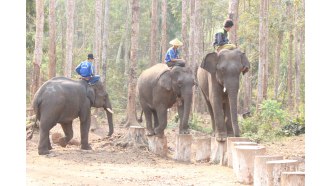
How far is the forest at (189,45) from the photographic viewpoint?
55.7 feet

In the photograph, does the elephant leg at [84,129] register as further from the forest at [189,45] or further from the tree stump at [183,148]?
the forest at [189,45]

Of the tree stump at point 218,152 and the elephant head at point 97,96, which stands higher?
the elephant head at point 97,96

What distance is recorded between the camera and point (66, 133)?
41.7 feet

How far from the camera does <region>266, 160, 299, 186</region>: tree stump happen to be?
6539mm

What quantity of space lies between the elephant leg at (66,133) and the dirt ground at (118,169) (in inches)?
8.3

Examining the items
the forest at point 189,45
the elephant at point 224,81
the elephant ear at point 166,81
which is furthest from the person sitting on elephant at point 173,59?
the forest at point 189,45

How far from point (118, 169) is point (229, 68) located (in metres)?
2.90

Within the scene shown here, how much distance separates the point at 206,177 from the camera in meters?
8.88

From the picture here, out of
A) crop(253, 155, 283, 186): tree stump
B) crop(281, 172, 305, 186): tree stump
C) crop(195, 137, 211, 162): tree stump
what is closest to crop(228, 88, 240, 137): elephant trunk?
crop(195, 137, 211, 162): tree stump

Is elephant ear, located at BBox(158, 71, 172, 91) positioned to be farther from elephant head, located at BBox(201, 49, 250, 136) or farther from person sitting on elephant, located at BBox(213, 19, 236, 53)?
person sitting on elephant, located at BBox(213, 19, 236, 53)

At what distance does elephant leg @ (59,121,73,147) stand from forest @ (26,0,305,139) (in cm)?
351

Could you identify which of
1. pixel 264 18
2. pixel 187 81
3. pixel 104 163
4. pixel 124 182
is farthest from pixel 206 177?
pixel 264 18

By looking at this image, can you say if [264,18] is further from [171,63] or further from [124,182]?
[124,182]
